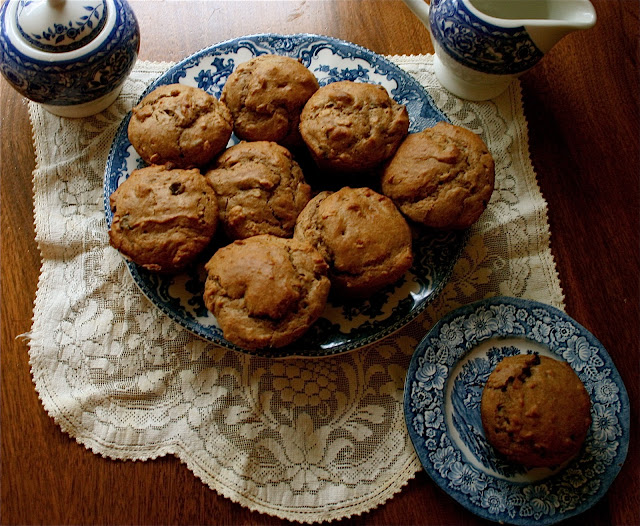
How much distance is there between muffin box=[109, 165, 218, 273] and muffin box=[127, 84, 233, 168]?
7cm

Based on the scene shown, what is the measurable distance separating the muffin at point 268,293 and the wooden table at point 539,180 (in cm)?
54

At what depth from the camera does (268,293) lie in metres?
1.47

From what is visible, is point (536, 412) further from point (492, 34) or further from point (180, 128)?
point (180, 128)

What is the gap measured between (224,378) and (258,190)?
603mm

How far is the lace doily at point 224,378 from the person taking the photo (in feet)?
5.50

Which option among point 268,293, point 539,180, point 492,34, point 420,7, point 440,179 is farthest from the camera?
point 539,180

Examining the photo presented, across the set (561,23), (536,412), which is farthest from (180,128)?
(536,412)

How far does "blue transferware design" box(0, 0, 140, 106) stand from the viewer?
5.33 feet

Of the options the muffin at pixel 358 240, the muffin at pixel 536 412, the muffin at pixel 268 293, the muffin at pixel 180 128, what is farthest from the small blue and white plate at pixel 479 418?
the muffin at pixel 180 128

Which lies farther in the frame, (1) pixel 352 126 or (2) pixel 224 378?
(2) pixel 224 378

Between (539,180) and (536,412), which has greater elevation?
(539,180)

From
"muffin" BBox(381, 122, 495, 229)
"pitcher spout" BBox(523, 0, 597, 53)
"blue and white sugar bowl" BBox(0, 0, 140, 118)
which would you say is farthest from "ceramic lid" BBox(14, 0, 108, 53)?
"pitcher spout" BBox(523, 0, 597, 53)

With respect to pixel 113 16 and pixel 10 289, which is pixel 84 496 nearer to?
pixel 10 289

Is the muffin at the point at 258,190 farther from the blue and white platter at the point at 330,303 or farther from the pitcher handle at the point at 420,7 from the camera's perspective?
the pitcher handle at the point at 420,7
